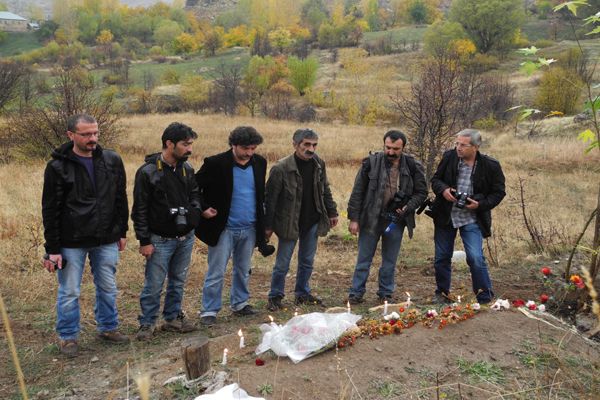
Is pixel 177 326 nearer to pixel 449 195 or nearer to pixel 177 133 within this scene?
pixel 177 133

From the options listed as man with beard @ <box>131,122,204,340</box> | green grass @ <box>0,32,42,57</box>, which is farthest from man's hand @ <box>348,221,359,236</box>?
green grass @ <box>0,32,42,57</box>

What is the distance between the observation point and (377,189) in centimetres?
559

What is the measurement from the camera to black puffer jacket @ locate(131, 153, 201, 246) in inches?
184

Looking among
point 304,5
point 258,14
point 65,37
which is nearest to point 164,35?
point 65,37

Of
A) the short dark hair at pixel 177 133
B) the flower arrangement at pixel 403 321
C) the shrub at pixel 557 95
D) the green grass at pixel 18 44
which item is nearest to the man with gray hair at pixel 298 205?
the short dark hair at pixel 177 133

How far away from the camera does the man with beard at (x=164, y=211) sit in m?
4.65

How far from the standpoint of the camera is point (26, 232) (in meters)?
8.42

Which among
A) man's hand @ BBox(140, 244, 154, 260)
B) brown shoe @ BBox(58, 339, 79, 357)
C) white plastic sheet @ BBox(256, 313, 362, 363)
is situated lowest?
brown shoe @ BBox(58, 339, 79, 357)

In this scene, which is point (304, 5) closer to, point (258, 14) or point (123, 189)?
point (258, 14)

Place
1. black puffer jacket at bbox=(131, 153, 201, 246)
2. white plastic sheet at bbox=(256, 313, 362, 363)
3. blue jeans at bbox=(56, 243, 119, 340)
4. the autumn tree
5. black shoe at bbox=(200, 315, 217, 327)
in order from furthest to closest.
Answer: the autumn tree, black shoe at bbox=(200, 315, 217, 327), black puffer jacket at bbox=(131, 153, 201, 246), blue jeans at bbox=(56, 243, 119, 340), white plastic sheet at bbox=(256, 313, 362, 363)

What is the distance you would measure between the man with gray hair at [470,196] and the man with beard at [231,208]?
180cm

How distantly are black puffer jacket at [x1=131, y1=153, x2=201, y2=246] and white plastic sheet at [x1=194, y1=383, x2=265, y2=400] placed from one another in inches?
71.6

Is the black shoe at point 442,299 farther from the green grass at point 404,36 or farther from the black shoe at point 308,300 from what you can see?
the green grass at point 404,36

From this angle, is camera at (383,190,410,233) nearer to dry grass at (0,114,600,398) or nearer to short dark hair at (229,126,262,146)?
dry grass at (0,114,600,398)
